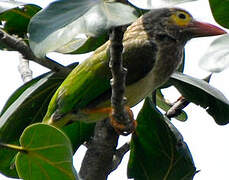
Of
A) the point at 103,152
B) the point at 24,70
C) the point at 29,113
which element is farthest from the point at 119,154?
the point at 24,70

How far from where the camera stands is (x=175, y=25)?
330 cm

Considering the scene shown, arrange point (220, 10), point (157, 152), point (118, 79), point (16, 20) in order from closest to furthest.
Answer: point (118, 79)
point (220, 10)
point (157, 152)
point (16, 20)

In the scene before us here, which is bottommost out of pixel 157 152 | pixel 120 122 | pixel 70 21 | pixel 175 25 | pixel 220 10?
pixel 157 152

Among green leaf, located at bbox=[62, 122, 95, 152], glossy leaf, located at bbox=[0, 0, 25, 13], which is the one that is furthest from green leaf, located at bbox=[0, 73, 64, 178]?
glossy leaf, located at bbox=[0, 0, 25, 13]

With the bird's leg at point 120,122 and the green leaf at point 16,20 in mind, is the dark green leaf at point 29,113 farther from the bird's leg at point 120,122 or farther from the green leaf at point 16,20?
the green leaf at point 16,20

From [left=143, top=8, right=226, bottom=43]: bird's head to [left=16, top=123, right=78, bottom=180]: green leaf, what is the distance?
1.10 metres

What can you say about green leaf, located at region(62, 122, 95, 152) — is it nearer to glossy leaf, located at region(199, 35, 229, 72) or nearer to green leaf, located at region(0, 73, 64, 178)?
green leaf, located at region(0, 73, 64, 178)

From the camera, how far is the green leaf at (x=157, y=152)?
2.78m

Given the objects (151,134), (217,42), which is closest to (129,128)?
(151,134)

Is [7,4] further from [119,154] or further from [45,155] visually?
[119,154]

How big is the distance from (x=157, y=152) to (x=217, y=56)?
2.84 ft

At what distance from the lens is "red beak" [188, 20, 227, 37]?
3.18m

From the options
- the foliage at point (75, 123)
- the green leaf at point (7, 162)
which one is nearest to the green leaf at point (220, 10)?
the foliage at point (75, 123)

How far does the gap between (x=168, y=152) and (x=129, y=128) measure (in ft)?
0.96
